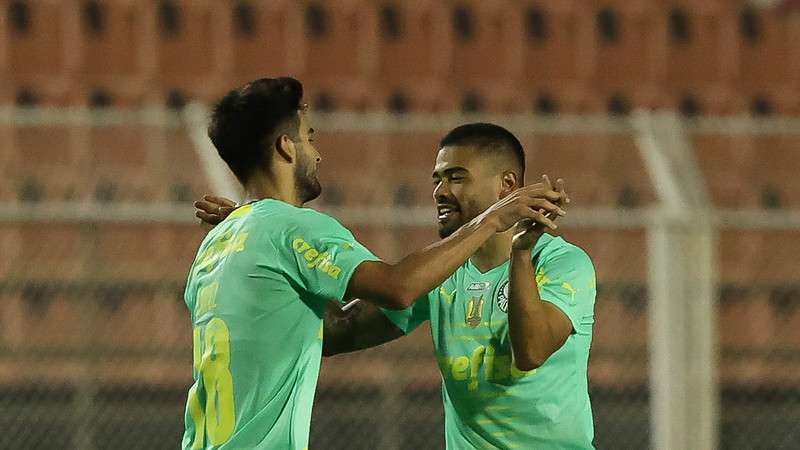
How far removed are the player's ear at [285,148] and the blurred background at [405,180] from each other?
299 centimetres

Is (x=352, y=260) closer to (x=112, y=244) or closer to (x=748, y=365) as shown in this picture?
(x=112, y=244)

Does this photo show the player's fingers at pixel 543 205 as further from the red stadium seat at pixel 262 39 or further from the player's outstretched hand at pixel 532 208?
the red stadium seat at pixel 262 39

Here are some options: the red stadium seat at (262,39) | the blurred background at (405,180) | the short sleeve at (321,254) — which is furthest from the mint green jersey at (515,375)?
the red stadium seat at (262,39)

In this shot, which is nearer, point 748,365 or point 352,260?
point 352,260

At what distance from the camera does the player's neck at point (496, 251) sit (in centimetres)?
365

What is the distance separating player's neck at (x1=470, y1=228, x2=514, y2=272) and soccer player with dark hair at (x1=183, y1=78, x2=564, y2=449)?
0.48 m

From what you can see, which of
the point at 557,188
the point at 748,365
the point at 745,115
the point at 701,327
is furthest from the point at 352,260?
the point at 745,115

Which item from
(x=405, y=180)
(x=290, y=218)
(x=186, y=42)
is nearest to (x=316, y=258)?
(x=290, y=218)

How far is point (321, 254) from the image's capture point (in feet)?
10.2

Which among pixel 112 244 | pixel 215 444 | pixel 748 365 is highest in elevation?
pixel 215 444

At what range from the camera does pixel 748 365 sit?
10023 mm

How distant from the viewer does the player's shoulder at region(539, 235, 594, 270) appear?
11.4ft

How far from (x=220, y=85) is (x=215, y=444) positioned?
9.27m

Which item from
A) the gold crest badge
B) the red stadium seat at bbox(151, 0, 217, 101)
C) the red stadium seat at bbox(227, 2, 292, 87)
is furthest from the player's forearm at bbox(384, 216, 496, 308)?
the red stadium seat at bbox(227, 2, 292, 87)
